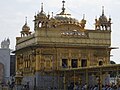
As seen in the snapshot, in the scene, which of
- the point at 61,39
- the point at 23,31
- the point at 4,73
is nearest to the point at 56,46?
the point at 61,39

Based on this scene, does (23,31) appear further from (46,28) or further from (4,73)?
(4,73)

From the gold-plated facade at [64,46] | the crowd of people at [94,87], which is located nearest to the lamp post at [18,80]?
the gold-plated facade at [64,46]

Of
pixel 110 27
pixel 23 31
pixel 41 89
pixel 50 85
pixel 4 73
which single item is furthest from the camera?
pixel 4 73

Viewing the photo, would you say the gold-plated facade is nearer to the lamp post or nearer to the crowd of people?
the lamp post

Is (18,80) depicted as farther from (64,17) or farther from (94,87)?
(94,87)

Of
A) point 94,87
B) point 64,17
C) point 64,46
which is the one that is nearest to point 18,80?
point 64,46

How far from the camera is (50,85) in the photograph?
46688 mm

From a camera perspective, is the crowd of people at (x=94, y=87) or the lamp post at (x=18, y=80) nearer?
the crowd of people at (x=94, y=87)

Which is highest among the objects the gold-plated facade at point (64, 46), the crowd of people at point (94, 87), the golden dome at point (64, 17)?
the golden dome at point (64, 17)

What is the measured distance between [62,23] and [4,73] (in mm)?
33452

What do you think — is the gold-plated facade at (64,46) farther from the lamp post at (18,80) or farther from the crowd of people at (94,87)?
the crowd of people at (94,87)

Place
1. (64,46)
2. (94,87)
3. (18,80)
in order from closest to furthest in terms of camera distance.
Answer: (94,87)
(64,46)
(18,80)

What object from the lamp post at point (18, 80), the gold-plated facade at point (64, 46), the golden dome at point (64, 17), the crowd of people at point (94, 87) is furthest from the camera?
the golden dome at point (64, 17)

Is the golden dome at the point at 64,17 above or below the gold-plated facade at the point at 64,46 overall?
above
